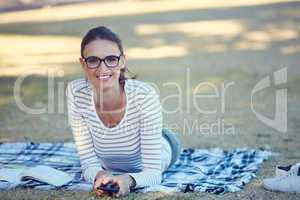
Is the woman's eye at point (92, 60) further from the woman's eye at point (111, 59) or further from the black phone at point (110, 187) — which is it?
the black phone at point (110, 187)

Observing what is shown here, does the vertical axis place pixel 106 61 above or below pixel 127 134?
above

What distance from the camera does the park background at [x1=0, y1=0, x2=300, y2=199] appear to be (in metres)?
5.91

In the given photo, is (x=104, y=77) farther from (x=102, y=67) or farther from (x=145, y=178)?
(x=145, y=178)

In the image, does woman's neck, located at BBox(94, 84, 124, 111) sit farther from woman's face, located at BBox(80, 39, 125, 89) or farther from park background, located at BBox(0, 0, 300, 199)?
park background, located at BBox(0, 0, 300, 199)

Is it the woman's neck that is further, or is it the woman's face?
the woman's neck

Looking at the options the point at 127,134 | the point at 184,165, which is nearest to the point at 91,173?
the point at 127,134

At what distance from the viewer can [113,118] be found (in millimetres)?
4070

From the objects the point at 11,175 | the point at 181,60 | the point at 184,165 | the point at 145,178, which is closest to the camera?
the point at 145,178

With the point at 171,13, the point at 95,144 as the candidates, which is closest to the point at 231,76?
the point at 95,144

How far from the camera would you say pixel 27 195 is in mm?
4086

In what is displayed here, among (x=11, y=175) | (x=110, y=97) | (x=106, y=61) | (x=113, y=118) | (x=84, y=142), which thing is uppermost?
(x=106, y=61)

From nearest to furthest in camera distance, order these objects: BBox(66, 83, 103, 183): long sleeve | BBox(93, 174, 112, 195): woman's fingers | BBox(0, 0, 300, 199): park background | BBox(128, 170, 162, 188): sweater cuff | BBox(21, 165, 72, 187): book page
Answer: BBox(93, 174, 112, 195): woman's fingers < BBox(128, 170, 162, 188): sweater cuff < BBox(66, 83, 103, 183): long sleeve < BBox(21, 165, 72, 187): book page < BBox(0, 0, 300, 199): park background

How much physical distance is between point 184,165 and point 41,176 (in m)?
1.17

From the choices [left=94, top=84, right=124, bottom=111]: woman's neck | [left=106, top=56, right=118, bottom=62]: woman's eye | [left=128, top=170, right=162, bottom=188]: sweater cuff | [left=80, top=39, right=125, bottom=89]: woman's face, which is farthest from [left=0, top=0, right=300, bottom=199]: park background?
[left=106, top=56, right=118, bottom=62]: woman's eye
